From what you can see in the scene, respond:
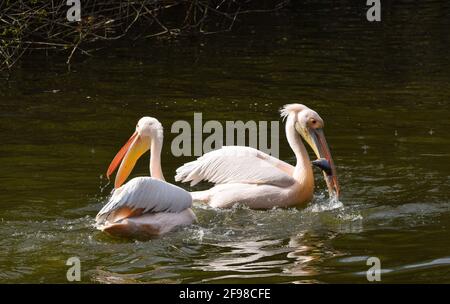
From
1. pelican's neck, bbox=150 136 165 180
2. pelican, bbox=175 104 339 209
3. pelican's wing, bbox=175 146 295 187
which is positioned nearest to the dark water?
pelican, bbox=175 104 339 209

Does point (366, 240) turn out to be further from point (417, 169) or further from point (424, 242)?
point (417, 169)

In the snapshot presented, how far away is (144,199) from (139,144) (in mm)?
1047

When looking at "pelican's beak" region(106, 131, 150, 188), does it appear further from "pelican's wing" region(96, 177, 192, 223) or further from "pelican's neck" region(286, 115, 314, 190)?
"pelican's neck" region(286, 115, 314, 190)

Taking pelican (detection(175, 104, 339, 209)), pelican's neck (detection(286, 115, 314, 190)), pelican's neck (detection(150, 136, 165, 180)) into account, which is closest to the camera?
pelican's neck (detection(150, 136, 165, 180))

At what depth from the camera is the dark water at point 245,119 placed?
21.9 ft

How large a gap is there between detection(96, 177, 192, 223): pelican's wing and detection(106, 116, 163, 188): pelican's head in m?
0.74

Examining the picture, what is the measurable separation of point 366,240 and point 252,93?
212 inches

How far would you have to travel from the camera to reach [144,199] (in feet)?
23.1

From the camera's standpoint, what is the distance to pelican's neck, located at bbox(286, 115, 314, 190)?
8328 millimetres

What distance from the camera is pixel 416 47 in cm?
1546

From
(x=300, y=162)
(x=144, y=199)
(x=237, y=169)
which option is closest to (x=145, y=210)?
(x=144, y=199)

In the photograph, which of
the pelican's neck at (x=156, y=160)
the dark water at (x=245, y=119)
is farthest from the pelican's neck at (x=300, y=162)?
the pelican's neck at (x=156, y=160)

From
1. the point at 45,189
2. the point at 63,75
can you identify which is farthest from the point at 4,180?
the point at 63,75

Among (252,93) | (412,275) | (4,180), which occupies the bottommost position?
(412,275)
